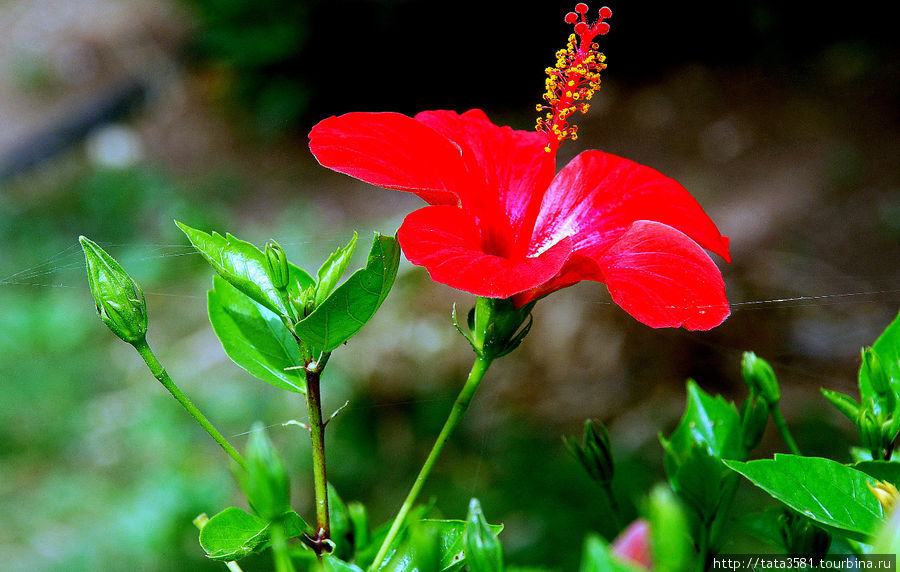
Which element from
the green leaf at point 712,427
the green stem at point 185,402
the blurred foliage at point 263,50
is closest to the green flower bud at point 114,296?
the green stem at point 185,402

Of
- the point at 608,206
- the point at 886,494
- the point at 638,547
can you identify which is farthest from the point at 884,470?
the point at 608,206

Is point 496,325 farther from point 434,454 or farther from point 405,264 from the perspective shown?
point 405,264

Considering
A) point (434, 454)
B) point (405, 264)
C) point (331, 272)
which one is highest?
point (331, 272)

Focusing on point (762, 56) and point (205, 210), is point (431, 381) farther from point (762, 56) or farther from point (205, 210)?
point (762, 56)

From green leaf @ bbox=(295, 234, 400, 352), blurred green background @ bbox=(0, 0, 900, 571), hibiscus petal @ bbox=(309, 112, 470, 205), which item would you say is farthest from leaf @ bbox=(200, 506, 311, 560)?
blurred green background @ bbox=(0, 0, 900, 571)

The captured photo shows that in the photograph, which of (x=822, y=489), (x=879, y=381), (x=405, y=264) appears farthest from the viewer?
(x=405, y=264)

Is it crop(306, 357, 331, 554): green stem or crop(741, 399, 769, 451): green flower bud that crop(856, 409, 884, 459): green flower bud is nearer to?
crop(741, 399, 769, 451): green flower bud
